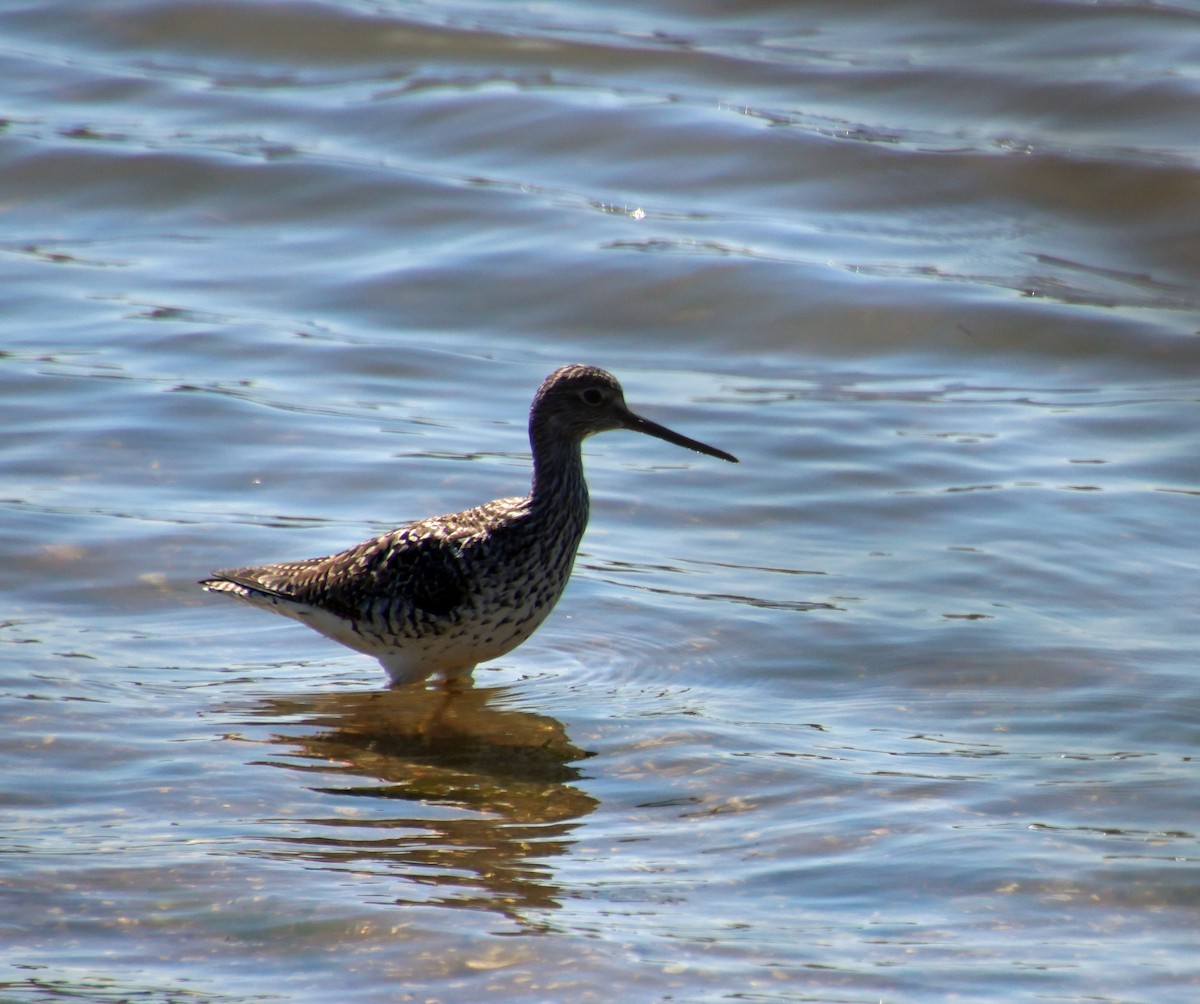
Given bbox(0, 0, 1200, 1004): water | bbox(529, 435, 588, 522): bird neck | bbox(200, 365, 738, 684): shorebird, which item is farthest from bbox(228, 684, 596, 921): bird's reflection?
bbox(529, 435, 588, 522): bird neck

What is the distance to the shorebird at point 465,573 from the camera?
7082mm

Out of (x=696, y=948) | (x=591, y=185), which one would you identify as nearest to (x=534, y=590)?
(x=696, y=948)

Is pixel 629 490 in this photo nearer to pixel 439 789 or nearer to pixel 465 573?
pixel 465 573

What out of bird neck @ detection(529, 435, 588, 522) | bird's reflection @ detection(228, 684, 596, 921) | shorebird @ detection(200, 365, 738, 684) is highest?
bird neck @ detection(529, 435, 588, 522)

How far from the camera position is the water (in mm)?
5418

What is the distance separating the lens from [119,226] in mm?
14047

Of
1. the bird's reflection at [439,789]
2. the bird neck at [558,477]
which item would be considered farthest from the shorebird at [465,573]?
the bird's reflection at [439,789]

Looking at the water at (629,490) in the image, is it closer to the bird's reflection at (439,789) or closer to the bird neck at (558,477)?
the bird's reflection at (439,789)

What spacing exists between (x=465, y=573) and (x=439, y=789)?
1056 mm

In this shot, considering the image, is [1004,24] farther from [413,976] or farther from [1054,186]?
[413,976]

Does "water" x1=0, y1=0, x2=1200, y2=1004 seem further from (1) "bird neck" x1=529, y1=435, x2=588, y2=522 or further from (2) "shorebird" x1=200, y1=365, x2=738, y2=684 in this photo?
(1) "bird neck" x1=529, y1=435, x2=588, y2=522

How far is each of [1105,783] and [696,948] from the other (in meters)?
1.89

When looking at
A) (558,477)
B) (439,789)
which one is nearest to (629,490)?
(558,477)

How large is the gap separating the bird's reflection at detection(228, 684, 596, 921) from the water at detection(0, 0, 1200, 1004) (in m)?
0.02
